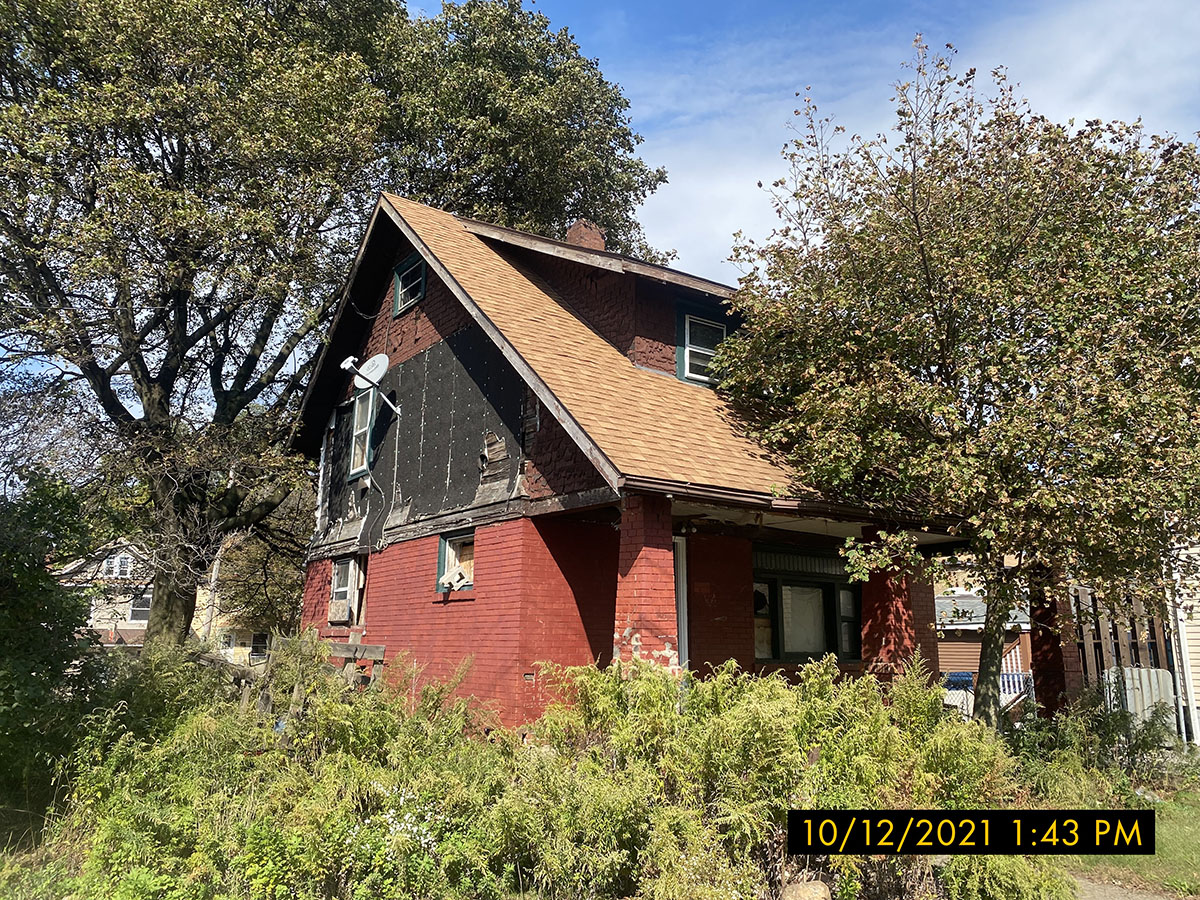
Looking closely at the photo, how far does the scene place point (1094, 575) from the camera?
9.11 m

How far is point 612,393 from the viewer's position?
34.9 feet

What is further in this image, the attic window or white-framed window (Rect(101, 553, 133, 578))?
white-framed window (Rect(101, 553, 133, 578))

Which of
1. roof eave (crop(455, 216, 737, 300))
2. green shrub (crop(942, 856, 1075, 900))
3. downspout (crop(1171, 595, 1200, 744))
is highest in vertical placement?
roof eave (crop(455, 216, 737, 300))

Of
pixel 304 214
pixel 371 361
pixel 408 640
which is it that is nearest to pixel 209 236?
pixel 304 214

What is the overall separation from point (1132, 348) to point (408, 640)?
409 inches

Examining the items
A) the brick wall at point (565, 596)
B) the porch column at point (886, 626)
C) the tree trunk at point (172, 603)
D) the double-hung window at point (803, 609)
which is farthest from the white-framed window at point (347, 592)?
the porch column at point (886, 626)

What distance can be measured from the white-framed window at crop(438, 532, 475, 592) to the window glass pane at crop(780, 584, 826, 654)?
4.80m

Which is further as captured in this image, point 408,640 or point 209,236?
point 209,236

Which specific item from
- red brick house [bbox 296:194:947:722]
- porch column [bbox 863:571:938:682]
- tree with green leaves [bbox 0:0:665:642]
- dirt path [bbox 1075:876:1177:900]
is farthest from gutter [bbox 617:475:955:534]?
tree with green leaves [bbox 0:0:665:642]

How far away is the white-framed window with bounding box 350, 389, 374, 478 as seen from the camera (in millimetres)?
15991

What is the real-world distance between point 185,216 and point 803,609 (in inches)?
525

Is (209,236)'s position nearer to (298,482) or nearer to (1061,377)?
(298,482)

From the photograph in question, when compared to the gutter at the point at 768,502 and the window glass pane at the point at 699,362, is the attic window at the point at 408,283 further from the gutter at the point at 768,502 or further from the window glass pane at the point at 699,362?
the gutter at the point at 768,502

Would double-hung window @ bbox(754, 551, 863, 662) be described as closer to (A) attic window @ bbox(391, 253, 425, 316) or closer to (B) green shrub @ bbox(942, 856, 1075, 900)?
(B) green shrub @ bbox(942, 856, 1075, 900)
